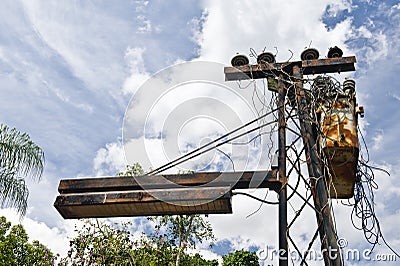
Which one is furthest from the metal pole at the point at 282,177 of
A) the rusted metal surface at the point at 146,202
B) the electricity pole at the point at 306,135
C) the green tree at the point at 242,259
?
the green tree at the point at 242,259

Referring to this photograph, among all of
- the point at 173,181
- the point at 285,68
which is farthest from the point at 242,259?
the point at 173,181

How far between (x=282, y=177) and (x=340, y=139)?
1.16 ft

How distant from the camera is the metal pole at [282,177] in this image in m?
2.22

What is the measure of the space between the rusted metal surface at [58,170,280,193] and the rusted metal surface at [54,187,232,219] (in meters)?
0.05

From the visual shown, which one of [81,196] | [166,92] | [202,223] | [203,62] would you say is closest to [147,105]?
[166,92]

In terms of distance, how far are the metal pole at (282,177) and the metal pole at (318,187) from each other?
3.8 inches

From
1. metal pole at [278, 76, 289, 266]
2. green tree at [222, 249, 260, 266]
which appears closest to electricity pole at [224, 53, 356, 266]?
metal pole at [278, 76, 289, 266]

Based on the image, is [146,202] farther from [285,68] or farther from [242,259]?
[242,259]

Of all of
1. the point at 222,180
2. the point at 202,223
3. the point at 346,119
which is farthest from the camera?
the point at 202,223

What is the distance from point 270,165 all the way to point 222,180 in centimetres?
28

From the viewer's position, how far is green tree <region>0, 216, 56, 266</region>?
1116cm

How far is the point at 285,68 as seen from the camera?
2807 mm

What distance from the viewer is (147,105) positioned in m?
2.43

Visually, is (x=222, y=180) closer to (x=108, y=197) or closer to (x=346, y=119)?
(x=108, y=197)
